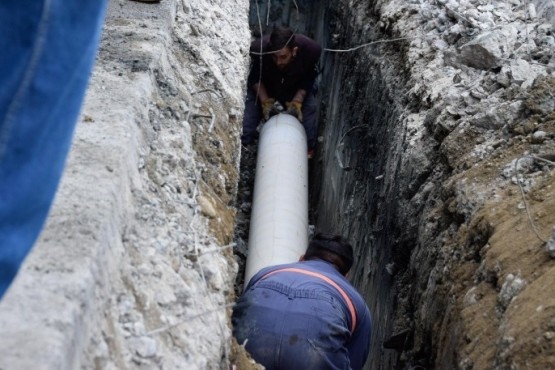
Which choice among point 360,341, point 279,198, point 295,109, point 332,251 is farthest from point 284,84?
point 360,341

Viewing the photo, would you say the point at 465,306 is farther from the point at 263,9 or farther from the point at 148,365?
the point at 263,9

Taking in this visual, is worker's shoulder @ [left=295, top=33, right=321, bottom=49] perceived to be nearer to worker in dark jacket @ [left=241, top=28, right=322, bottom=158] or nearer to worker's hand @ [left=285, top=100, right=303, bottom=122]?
worker in dark jacket @ [left=241, top=28, right=322, bottom=158]

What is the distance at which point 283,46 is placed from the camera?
21.2 feet

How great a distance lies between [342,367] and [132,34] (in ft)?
5.17

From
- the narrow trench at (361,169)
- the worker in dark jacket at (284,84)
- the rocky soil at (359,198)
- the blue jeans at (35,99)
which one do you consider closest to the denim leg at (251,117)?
the worker in dark jacket at (284,84)

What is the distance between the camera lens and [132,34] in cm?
329

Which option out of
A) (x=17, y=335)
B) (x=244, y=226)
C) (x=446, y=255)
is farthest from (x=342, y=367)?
(x=244, y=226)

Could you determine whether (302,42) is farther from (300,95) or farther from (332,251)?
(332,251)

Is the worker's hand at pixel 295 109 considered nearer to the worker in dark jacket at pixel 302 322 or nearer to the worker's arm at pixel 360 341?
the worker in dark jacket at pixel 302 322

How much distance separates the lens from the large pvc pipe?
4.96 m

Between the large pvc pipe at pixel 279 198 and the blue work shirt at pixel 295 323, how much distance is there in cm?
153

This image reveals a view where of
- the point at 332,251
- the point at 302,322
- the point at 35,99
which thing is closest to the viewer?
the point at 35,99

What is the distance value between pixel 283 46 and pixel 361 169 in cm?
177

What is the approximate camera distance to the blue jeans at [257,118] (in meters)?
6.80
